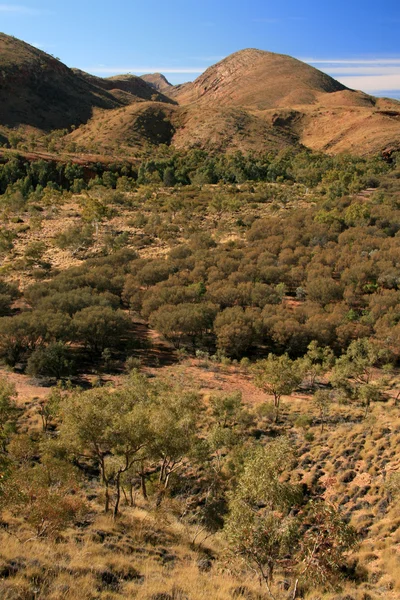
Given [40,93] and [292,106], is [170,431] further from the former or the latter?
[292,106]

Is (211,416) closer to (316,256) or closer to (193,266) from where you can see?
(193,266)

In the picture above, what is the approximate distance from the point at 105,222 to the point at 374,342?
126ft

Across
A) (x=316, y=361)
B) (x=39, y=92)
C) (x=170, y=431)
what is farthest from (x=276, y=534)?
(x=39, y=92)

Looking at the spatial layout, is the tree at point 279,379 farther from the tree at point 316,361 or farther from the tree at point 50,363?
the tree at point 50,363

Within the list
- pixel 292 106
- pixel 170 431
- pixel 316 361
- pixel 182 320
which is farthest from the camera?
pixel 292 106

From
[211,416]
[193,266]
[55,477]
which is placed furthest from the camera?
[193,266]

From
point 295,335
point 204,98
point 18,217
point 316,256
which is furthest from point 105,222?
point 204,98

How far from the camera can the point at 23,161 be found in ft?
238

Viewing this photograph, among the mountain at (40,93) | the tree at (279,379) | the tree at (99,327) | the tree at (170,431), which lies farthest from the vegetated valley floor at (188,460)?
the mountain at (40,93)

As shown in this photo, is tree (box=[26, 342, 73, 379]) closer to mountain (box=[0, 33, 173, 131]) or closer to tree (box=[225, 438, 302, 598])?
tree (box=[225, 438, 302, 598])

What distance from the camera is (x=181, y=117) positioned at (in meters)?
120

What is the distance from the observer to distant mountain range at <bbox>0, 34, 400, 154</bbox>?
98.4 m

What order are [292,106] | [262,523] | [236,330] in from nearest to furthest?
[262,523], [236,330], [292,106]

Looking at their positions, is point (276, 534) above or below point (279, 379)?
above
